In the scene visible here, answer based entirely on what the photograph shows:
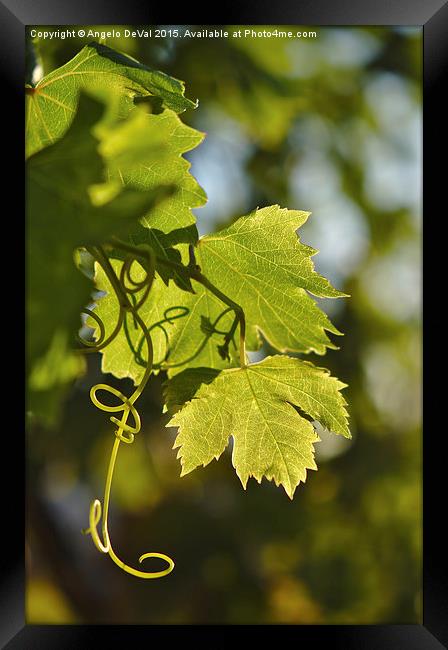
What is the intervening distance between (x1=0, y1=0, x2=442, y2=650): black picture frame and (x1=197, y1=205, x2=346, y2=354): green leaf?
0.16 m

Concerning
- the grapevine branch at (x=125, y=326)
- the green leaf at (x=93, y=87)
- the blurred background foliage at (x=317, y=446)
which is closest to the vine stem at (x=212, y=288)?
the grapevine branch at (x=125, y=326)

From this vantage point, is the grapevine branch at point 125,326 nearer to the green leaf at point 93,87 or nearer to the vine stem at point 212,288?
the vine stem at point 212,288

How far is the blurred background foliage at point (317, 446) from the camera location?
6.70 feet

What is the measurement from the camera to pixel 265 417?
0.54 m

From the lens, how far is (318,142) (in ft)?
7.31

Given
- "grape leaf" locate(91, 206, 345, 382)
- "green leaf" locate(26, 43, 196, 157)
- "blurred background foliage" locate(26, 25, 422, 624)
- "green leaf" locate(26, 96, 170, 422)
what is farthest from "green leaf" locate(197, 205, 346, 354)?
"blurred background foliage" locate(26, 25, 422, 624)

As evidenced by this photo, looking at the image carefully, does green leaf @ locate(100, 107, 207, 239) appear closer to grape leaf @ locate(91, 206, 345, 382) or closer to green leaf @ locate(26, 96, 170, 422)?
grape leaf @ locate(91, 206, 345, 382)

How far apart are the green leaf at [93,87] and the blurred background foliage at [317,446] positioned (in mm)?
1146

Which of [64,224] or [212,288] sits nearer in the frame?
[64,224]

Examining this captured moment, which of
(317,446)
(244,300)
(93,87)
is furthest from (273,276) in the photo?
(317,446)
